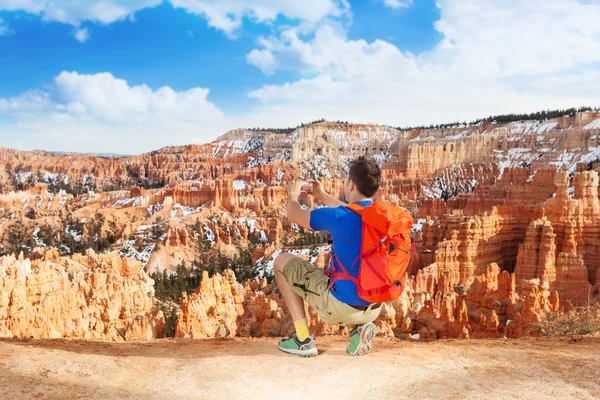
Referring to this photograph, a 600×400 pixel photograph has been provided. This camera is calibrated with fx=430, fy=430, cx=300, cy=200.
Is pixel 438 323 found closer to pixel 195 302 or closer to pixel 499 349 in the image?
pixel 499 349

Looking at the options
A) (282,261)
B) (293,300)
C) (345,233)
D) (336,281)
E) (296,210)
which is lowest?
(293,300)

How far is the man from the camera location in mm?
4578

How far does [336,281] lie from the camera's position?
16.0 ft

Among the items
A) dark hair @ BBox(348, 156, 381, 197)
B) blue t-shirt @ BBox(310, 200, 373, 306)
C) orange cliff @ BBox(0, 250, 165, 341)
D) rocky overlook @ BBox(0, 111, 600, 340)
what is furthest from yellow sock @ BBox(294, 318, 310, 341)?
orange cliff @ BBox(0, 250, 165, 341)

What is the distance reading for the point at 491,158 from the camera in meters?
109

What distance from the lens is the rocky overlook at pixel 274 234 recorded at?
1700 centimetres

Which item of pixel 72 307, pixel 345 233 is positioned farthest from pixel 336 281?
pixel 72 307

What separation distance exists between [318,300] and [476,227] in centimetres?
2880

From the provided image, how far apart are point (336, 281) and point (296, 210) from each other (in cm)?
92

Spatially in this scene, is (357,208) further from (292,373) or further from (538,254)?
(538,254)

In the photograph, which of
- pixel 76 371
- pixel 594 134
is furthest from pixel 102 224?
pixel 594 134

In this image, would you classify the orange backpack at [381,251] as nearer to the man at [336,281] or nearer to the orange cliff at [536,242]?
the man at [336,281]

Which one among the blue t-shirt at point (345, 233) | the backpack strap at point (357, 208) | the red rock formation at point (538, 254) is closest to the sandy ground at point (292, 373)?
the blue t-shirt at point (345, 233)

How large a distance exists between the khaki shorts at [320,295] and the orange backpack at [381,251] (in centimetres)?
38
